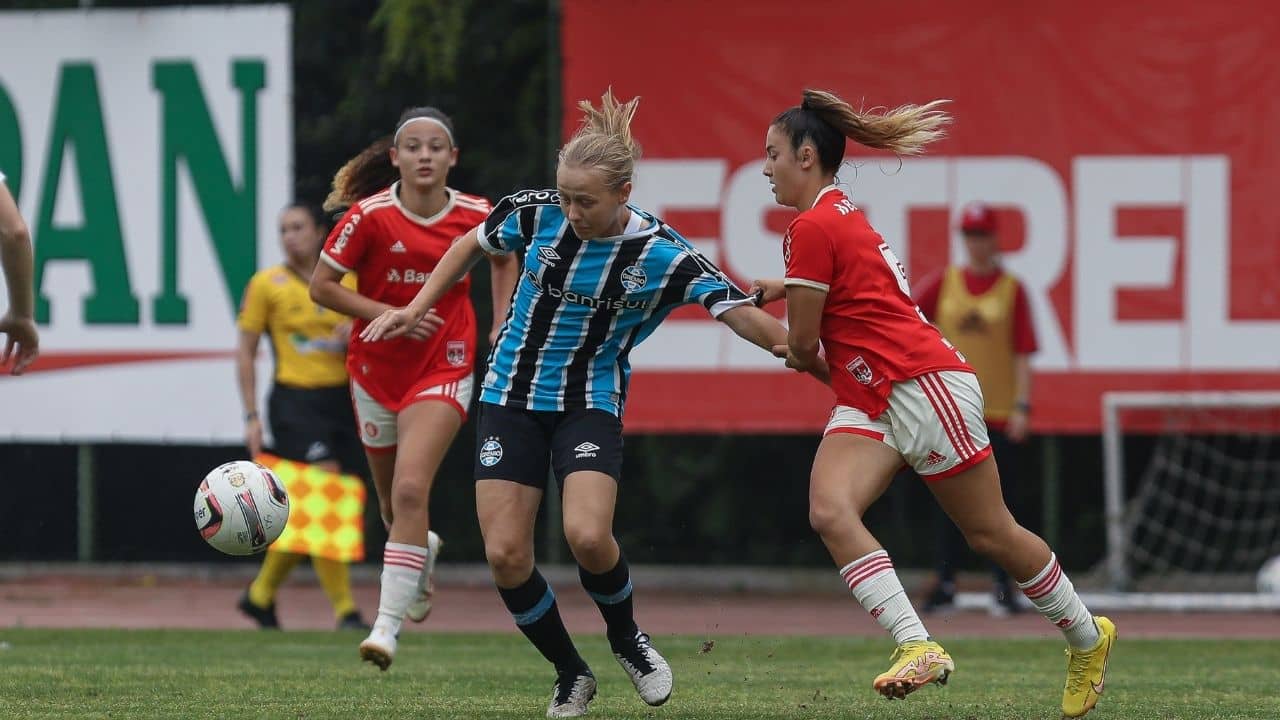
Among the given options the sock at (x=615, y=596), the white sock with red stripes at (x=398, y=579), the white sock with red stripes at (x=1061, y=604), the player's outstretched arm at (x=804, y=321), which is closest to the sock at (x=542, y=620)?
the sock at (x=615, y=596)

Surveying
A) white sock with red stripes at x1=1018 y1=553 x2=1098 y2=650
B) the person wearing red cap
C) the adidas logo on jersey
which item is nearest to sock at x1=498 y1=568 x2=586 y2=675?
white sock with red stripes at x1=1018 y1=553 x2=1098 y2=650

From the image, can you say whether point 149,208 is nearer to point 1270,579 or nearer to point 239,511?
point 239,511

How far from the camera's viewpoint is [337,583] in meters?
9.74

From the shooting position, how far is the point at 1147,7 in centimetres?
1127

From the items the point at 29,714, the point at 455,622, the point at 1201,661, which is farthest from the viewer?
the point at 455,622

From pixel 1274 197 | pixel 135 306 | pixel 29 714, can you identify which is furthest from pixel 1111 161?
pixel 29 714

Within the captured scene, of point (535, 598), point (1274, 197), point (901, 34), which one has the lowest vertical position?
point (535, 598)

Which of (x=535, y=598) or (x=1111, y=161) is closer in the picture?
(x=535, y=598)

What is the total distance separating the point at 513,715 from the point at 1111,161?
6.50 metres

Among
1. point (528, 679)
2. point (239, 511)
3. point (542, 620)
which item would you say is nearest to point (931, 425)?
point (542, 620)

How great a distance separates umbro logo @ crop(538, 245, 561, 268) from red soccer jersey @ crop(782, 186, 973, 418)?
2.42ft

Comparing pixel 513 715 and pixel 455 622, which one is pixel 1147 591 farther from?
pixel 513 715

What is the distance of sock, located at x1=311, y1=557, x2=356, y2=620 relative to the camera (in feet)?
31.9

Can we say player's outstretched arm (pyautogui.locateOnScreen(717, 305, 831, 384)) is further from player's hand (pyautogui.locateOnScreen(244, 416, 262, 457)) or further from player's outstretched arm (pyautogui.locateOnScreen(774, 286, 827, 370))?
player's hand (pyautogui.locateOnScreen(244, 416, 262, 457))
